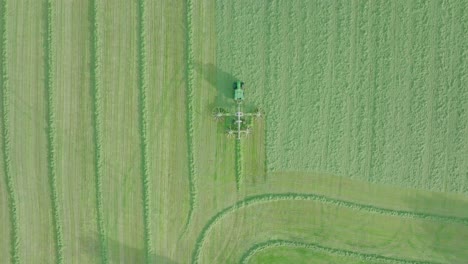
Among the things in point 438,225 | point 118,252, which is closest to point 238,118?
point 118,252

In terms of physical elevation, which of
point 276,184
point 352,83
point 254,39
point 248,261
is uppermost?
point 254,39

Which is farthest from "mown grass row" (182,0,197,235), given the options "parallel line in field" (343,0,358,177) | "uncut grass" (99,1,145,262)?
"parallel line in field" (343,0,358,177)

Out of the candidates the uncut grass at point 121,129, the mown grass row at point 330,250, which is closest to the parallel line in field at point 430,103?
the mown grass row at point 330,250

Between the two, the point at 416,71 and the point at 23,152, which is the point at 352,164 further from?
the point at 23,152

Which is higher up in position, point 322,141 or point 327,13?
point 327,13

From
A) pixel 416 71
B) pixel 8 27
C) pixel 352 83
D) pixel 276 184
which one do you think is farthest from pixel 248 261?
pixel 8 27

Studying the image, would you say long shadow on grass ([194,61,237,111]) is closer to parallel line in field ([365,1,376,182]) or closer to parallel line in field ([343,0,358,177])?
parallel line in field ([343,0,358,177])
